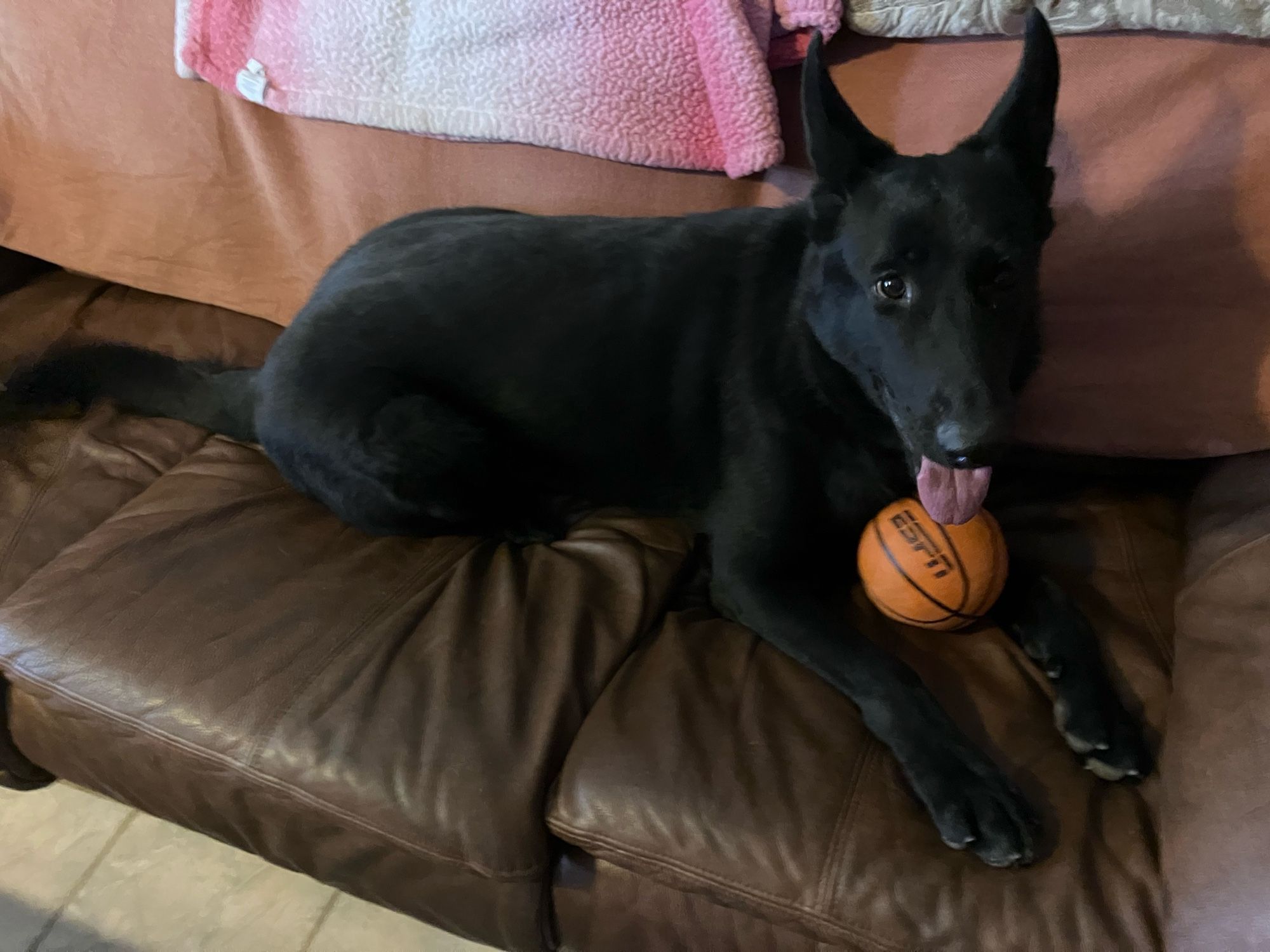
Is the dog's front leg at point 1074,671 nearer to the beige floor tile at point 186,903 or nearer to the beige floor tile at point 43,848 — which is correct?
the beige floor tile at point 186,903

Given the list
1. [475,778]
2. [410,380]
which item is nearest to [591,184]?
[410,380]

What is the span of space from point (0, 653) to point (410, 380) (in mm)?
723

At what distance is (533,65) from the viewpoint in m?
1.57

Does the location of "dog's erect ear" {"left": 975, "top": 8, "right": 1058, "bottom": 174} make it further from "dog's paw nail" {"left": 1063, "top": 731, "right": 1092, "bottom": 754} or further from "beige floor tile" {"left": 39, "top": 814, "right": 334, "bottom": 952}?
"beige floor tile" {"left": 39, "top": 814, "right": 334, "bottom": 952}

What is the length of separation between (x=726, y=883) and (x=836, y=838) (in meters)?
0.14

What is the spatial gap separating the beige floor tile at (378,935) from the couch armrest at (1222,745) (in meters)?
1.09

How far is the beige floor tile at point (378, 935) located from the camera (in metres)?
1.53

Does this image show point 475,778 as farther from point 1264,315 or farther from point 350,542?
point 1264,315

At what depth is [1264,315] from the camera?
1321 millimetres

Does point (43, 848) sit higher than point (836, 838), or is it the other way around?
point (836, 838)

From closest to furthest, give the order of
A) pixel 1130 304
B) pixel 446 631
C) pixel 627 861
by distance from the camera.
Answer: pixel 627 861
pixel 446 631
pixel 1130 304

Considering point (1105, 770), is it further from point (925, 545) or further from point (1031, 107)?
point (1031, 107)

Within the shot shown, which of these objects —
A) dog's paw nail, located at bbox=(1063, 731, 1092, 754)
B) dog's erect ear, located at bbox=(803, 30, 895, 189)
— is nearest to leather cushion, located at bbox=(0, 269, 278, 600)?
dog's erect ear, located at bbox=(803, 30, 895, 189)

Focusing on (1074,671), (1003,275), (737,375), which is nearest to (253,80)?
(737,375)
